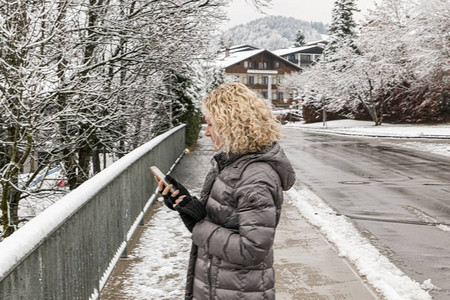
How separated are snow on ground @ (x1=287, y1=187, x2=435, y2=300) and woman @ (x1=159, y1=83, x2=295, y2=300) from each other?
9.24 feet

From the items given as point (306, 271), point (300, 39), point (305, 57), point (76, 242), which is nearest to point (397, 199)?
point (306, 271)

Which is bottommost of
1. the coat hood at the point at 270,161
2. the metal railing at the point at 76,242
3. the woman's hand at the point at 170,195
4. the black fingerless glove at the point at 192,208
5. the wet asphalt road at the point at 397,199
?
the wet asphalt road at the point at 397,199

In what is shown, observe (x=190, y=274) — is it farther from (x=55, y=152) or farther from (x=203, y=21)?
(x=203, y=21)

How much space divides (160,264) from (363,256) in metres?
2.32

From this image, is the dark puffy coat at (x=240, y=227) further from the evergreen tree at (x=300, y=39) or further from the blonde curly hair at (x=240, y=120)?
the evergreen tree at (x=300, y=39)

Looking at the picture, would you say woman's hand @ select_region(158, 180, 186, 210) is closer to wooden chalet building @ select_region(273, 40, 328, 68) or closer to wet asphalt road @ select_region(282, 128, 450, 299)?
wet asphalt road @ select_region(282, 128, 450, 299)

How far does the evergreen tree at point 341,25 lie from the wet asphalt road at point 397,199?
3677cm

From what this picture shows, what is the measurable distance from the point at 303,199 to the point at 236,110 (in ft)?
25.8

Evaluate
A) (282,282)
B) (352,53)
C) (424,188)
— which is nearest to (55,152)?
(282,282)

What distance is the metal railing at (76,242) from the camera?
2.40 metres

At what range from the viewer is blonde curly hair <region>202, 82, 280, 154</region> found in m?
2.50

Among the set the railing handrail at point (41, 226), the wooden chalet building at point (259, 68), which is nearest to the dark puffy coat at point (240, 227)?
the railing handrail at point (41, 226)

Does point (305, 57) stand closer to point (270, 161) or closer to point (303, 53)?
point (303, 53)

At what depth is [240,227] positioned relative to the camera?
7.85 ft
